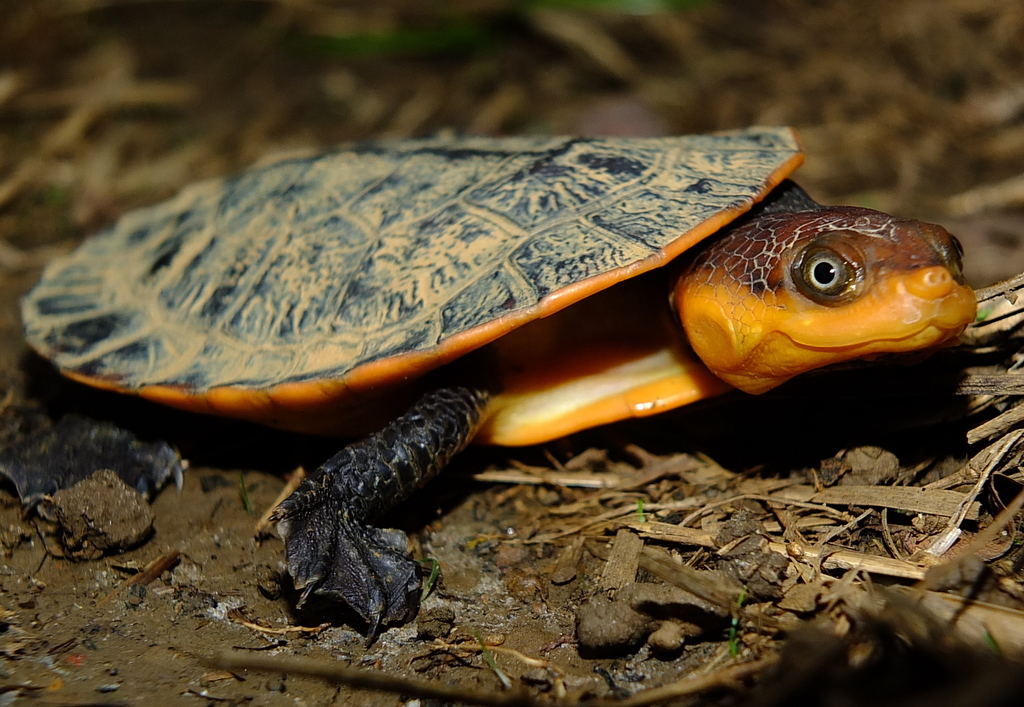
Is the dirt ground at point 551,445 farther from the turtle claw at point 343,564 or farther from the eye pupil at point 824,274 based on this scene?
the eye pupil at point 824,274

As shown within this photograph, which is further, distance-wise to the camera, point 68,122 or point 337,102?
point 337,102

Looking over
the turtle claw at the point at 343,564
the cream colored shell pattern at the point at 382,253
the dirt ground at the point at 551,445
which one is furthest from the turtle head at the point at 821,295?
the turtle claw at the point at 343,564

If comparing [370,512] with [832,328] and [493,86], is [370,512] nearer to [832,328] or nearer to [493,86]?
[832,328]

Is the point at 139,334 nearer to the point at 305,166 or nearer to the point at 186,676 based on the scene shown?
the point at 305,166

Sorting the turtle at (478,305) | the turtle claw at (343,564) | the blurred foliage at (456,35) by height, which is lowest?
the turtle claw at (343,564)

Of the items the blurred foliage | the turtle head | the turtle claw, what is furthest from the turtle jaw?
the blurred foliage

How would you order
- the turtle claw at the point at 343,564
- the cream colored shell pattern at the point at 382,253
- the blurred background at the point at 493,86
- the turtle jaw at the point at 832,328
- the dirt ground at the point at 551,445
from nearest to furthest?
the turtle jaw at the point at 832,328 → the dirt ground at the point at 551,445 → the turtle claw at the point at 343,564 → the cream colored shell pattern at the point at 382,253 → the blurred background at the point at 493,86

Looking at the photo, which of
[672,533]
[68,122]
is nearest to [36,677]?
[672,533]
